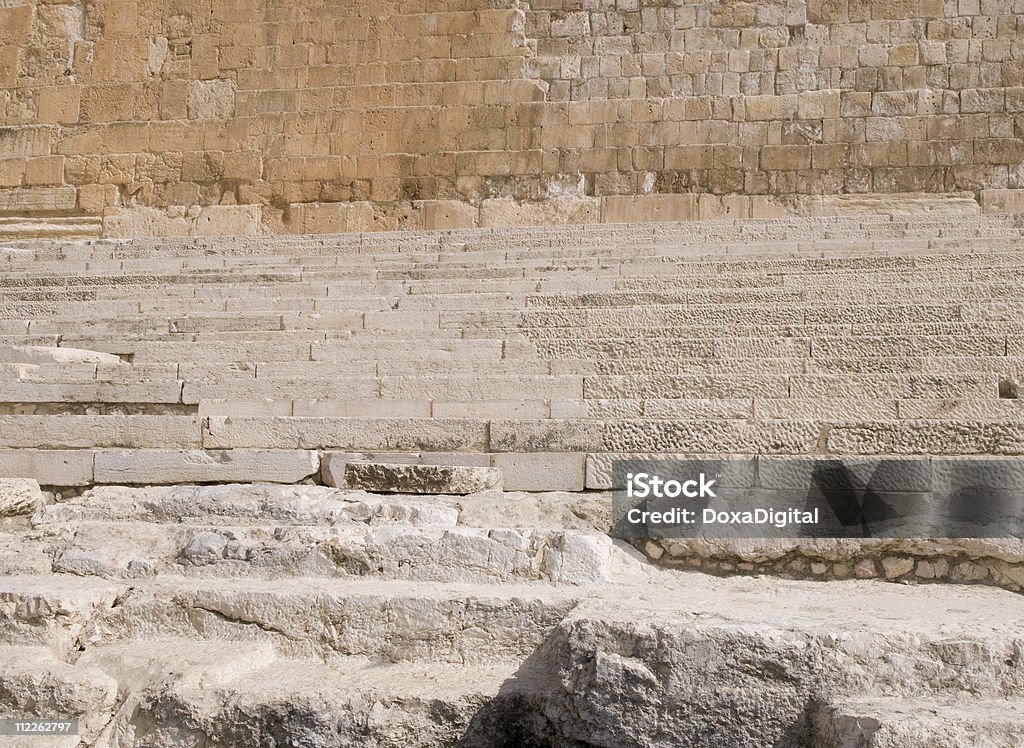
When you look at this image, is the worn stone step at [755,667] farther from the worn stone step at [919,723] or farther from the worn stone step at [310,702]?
the worn stone step at [310,702]

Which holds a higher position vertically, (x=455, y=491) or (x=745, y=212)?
(x=745, y=212)

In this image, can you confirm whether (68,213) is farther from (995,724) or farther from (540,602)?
(995,724)

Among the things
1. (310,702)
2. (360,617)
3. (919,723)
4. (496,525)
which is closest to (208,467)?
(496,525)

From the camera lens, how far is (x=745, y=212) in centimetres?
1103

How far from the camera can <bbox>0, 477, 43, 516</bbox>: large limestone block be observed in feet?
12.8

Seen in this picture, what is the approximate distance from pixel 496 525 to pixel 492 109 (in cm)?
910

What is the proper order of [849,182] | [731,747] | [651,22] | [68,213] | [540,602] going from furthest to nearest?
[68,213] < [651,22] < [849,182] < [540,602] < [731,747]

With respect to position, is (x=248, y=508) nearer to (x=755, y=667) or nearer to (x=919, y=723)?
(x=755, y=667)

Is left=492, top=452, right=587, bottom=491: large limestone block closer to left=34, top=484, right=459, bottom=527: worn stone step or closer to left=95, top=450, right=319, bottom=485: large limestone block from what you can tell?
left=34, top=484, right=459, bottom=527: worn stone step

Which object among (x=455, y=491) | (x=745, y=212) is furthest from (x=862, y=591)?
(x=745, y=212)

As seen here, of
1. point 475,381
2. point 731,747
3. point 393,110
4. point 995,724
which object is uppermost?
point 393,110

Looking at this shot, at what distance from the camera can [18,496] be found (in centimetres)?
396

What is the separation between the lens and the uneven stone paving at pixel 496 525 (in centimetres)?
248

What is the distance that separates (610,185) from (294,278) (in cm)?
493
